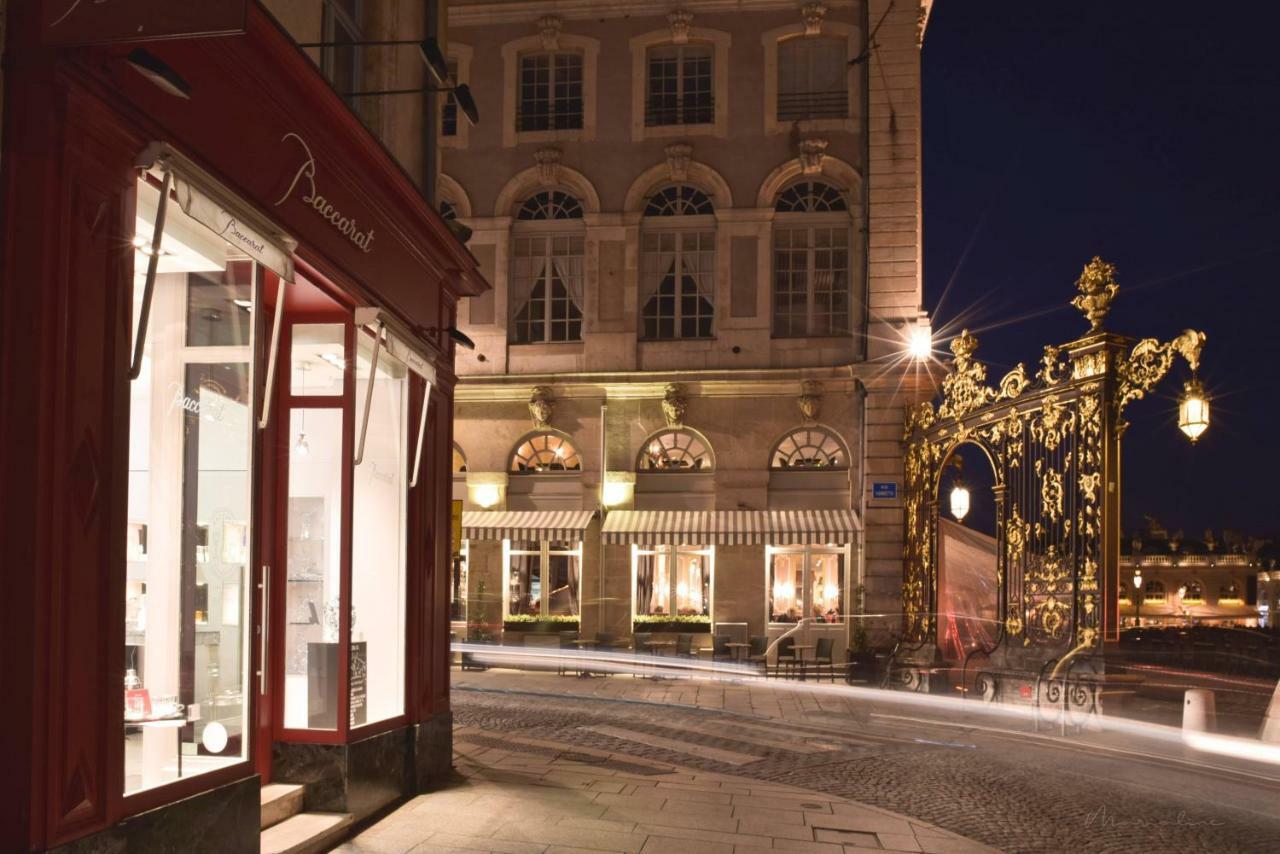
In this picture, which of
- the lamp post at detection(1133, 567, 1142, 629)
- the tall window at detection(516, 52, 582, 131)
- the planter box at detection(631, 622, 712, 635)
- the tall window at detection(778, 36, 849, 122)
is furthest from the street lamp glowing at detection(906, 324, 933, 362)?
the lamp post at detection(1133, 567, 1142, 629)

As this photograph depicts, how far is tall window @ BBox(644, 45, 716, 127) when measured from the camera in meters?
26.0

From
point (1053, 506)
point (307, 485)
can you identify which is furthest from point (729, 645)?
point (307, 485)

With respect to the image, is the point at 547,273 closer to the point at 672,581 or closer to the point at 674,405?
the point at 674,405

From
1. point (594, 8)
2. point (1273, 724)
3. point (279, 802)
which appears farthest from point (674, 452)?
point (279, 802)

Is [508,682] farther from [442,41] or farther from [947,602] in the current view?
[442,41]

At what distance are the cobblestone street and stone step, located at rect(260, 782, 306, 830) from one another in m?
0.59

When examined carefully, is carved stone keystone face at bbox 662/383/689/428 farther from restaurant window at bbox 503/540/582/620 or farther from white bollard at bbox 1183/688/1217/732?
white bollard at bbox 1183/688/1217/732

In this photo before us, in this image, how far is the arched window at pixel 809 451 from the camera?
25.0 m

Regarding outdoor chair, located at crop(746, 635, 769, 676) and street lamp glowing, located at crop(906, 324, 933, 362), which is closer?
outdoor chair, located at crop(746, 635, 769, 676)

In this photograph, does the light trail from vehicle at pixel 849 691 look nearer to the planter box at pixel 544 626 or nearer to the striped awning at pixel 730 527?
the planter box at pixel 544 626

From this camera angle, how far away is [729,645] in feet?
79.6

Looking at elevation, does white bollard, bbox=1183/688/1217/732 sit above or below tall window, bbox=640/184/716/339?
below

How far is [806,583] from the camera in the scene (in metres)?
25.0

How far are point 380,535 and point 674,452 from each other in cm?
1651
